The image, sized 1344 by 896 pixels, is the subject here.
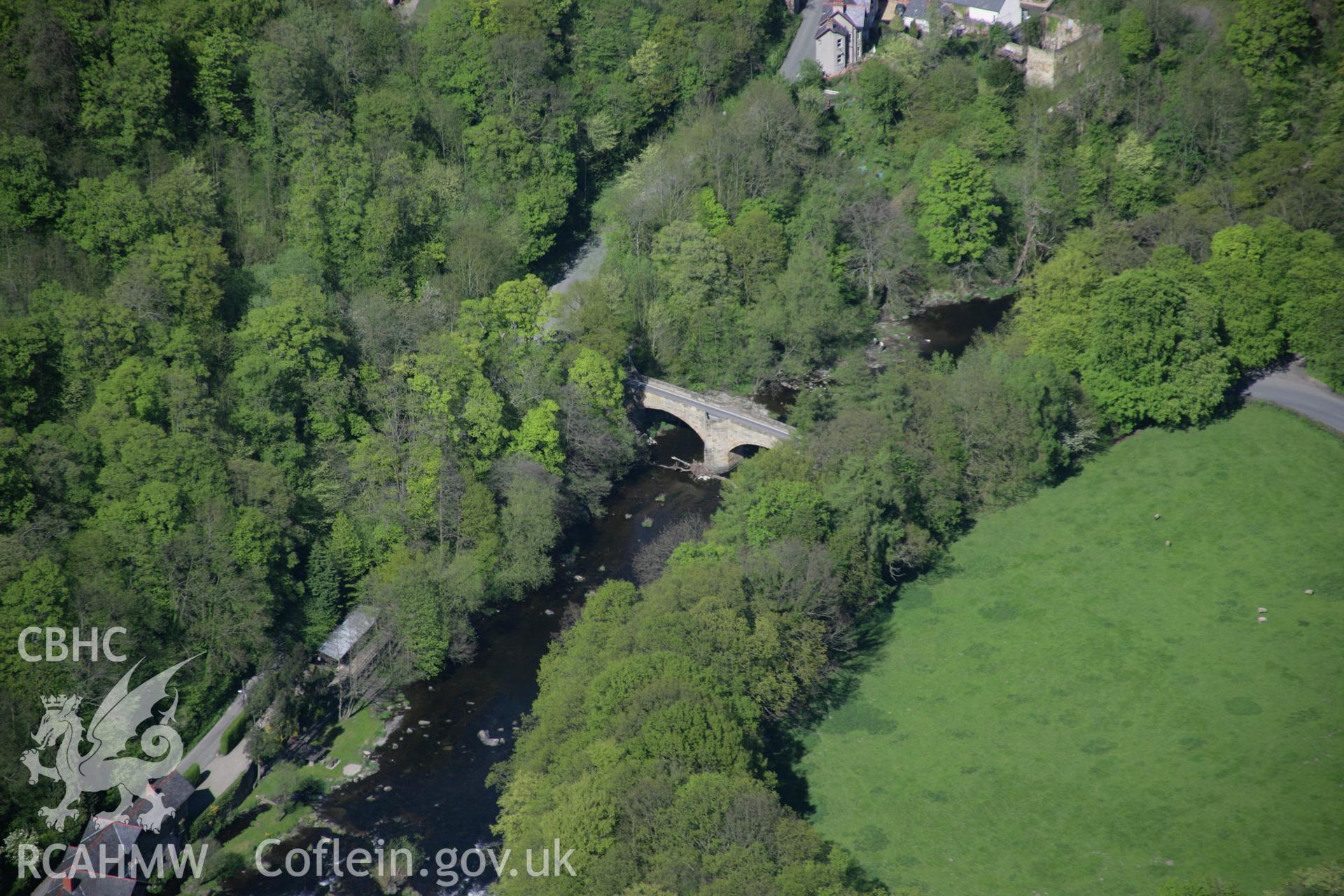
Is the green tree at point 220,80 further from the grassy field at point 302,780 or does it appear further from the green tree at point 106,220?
the grassy field at point 302,780

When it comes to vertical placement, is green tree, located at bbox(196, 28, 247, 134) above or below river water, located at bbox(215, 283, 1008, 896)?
above

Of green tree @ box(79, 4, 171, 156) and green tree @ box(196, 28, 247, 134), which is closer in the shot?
green tree @ box(79, 4, 171, 156)

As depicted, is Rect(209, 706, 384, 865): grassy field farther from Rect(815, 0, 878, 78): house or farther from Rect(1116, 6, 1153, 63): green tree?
Rect(1116, 6, 1153, 63): green tree

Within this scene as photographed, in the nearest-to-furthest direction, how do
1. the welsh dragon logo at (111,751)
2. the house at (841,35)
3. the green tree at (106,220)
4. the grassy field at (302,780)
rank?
the welsh dragon logo at (111,751) → the grassy field at (302,780) → the green tree at (106,220) → the house at (841,35)

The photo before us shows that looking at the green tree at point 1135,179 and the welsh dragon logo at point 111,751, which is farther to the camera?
the green tree at point 1135,179

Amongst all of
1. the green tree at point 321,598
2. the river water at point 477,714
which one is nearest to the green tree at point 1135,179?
the river water at point 477,714

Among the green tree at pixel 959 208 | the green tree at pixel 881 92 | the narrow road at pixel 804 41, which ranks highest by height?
the narrow road at pixel 804 41

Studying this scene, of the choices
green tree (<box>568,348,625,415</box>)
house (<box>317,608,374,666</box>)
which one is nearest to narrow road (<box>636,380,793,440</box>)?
green tree (<box>568,348,625,415</box>)

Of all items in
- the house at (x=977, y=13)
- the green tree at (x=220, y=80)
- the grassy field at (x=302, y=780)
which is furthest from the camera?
the house at (x=977, y=13)
